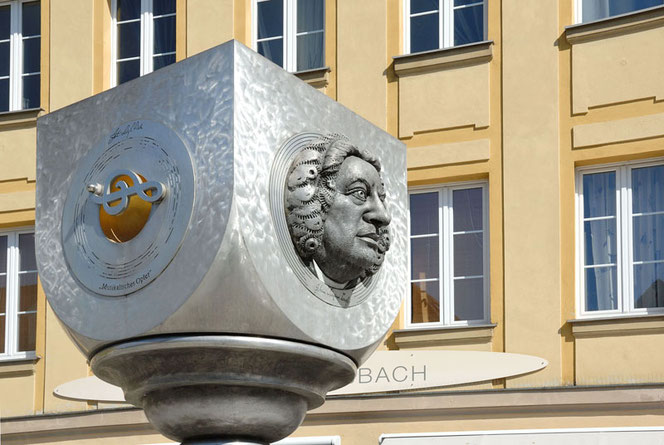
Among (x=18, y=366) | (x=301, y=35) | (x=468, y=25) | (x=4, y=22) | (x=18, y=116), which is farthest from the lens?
(x=4, y=22)

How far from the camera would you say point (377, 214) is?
2.60 meters

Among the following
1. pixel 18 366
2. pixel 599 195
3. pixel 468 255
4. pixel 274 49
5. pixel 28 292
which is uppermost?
pixel 274 49

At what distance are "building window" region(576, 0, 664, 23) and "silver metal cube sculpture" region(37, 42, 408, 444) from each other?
1086cm

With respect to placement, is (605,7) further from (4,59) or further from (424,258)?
(4,59)

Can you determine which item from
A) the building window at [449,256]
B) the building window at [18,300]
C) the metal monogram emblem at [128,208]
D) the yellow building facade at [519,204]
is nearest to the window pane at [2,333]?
the building window at [18,300]

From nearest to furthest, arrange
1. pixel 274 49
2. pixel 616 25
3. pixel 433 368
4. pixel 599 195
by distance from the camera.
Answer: pixel 616 25 < pixel 599 195 < pixel 433 368 < pixel 274 49

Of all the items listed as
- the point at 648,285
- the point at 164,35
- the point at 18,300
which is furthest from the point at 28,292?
the point at 648,285

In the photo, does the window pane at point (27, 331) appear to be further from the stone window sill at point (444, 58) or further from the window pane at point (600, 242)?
the window pane at point (600, 242)

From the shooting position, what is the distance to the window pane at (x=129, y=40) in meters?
15.6

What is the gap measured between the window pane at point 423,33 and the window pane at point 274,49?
4.69 feet

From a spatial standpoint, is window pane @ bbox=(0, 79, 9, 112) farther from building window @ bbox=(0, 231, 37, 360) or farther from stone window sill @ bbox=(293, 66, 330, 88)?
stone window sill @ bbox=(293, 66, 330, 88)

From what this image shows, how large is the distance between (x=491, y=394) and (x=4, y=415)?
547cm

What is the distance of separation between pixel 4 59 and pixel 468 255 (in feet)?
19.8

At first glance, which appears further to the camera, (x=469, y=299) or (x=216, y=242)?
(x=469, y=299)
